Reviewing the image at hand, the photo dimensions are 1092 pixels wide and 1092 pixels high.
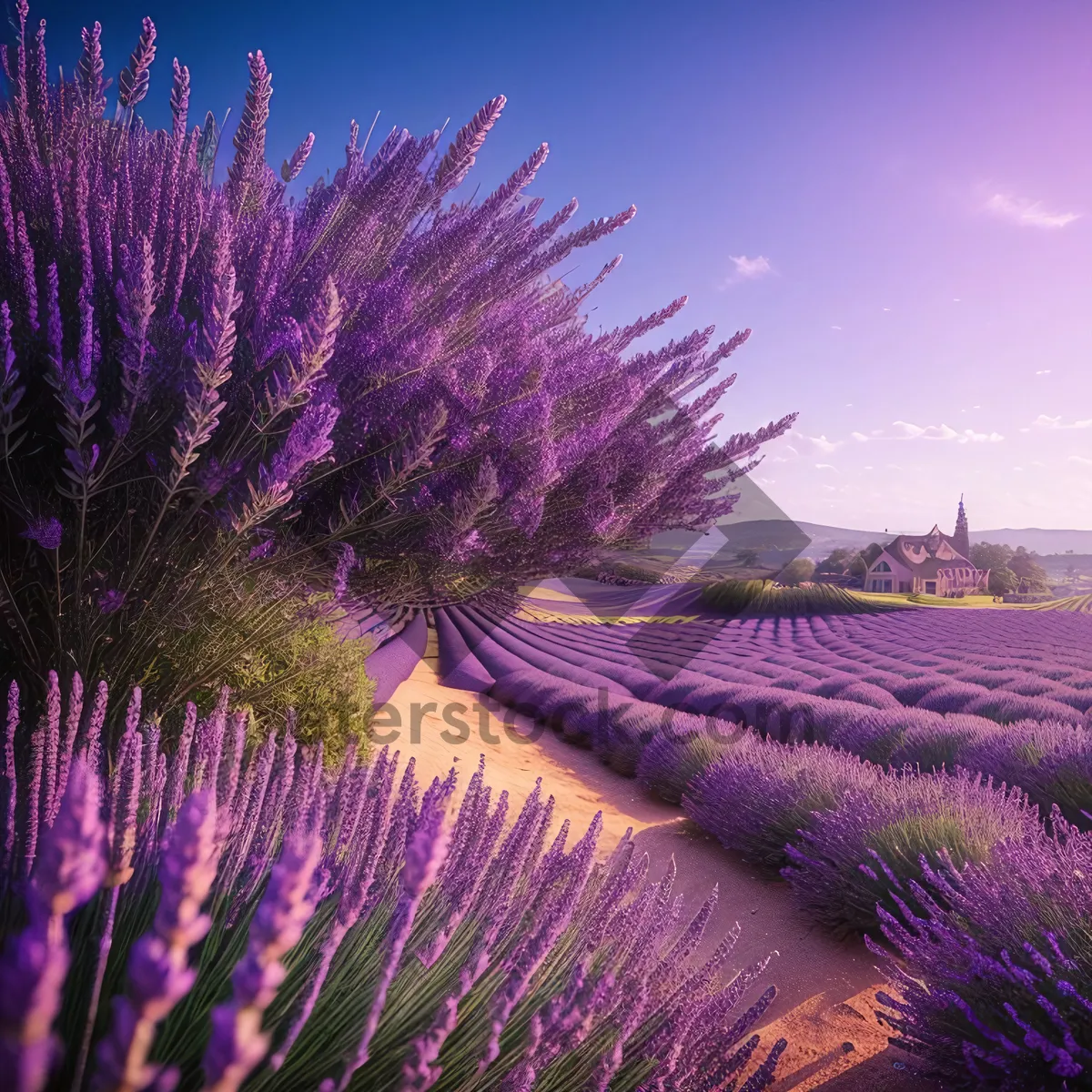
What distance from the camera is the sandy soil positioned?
2.63 m

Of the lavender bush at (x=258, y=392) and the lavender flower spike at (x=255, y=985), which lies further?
the lavender bush at (x=258, y=392)

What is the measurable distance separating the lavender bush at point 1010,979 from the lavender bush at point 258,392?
6.37ft

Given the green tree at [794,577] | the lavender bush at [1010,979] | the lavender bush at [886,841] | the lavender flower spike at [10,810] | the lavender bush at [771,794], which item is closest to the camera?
the lavender flower spike at [10,810]

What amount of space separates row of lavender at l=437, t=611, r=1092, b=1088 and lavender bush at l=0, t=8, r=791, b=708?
1997 mm

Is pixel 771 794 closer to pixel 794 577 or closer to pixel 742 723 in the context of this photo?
pixel 742 723

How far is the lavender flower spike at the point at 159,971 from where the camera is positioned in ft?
1.41

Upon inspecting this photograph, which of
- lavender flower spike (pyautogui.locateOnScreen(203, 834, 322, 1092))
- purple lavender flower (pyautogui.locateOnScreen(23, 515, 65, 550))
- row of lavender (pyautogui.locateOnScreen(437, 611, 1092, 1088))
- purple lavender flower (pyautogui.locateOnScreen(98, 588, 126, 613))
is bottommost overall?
row of lavender (pyautogui.locateOnScreen(437, 611, 1092, 1088))

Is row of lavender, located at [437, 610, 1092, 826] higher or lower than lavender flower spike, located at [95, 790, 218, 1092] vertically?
lower

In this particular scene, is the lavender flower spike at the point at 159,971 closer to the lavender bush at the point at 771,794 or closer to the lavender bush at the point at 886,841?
the lavender bush at the point at 886,841

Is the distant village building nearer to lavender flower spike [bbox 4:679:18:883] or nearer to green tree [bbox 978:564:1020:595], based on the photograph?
green tree [bbox 978:564:1020:595]

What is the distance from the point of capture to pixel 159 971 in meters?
0.43

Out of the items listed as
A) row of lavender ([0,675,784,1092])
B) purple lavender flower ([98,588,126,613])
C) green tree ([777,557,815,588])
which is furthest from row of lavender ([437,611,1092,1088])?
green tree ([777,557,815,588])

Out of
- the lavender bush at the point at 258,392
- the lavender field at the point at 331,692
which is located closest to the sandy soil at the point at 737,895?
the lavender field at the point at 331,692

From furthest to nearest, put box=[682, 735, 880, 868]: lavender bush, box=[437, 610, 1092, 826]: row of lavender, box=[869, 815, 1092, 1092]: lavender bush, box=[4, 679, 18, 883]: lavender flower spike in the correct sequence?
box=[437, 610, 1092, 826]: row of lavender < box=[682, 735, 880, 868]: lavender bush < box=[869, 815, 1092, 1092]: lavender bush < box=[4, 679, 18, 883]: lavender flower spike
